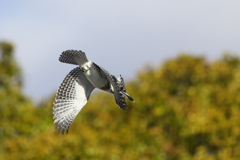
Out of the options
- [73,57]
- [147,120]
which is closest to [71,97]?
[73,57]

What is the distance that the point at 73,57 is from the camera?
6820 millimetres

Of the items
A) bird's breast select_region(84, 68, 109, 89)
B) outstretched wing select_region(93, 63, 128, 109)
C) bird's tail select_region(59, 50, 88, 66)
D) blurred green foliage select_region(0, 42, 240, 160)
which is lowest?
outstretched wing select_region(93, 63, 128, 109)

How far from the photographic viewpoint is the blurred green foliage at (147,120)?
1645 centimetres

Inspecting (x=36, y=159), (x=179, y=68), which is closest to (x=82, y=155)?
(x=36, y=159)

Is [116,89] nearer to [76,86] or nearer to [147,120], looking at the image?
[76,86]

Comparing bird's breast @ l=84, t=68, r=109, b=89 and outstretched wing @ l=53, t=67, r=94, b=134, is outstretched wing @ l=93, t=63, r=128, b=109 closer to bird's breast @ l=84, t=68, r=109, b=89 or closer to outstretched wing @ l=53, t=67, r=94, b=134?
bird's breast @ l=84, t=68, r=109, b=89

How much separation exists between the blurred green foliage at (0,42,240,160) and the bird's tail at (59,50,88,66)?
8.77m

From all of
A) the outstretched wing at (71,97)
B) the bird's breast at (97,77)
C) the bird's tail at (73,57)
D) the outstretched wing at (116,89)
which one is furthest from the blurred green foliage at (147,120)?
the outstretched wing at (116,89)

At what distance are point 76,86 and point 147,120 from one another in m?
12.8

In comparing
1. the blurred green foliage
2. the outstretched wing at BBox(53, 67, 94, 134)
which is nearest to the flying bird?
the outstretched wing at BBox(53, 67, 94, 134)

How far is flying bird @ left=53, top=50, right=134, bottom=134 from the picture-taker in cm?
668

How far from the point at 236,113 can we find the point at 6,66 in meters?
8.44

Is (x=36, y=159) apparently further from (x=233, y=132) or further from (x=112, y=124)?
Result: (x=233, y=132)

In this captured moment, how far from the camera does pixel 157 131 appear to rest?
61.5 feet
